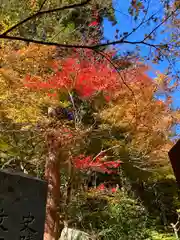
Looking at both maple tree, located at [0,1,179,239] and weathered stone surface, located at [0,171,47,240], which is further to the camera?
maple tree, located at [0,1,179,239]

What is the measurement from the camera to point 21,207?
2557 millimetres

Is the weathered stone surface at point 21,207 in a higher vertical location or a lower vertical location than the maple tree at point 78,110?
lower

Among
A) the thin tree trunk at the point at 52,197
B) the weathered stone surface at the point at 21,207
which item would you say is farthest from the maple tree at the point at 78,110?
the weathered stone surface at the point at 21,207

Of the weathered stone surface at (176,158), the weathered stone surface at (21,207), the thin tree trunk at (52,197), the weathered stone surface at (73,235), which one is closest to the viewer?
the weathered stone surface at (176,158)

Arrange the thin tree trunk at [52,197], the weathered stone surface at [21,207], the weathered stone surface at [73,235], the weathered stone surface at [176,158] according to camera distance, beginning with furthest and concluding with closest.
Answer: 1. the weathered stone surface at [73,235]
2. the thin tree trunk at [52,197]
3. the weathered stone surface at [21,207]
4. the weathered stone surface at [176,158]

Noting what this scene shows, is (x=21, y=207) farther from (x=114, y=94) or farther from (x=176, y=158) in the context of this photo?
(x=114, y=94)

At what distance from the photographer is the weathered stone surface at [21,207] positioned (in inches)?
97.6

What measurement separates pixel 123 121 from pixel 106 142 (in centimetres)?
70

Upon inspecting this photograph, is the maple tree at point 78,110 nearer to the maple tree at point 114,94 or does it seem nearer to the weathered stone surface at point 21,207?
the maple tree at point 114,94

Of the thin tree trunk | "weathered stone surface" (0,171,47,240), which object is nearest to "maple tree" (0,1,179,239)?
the thin tree trunk

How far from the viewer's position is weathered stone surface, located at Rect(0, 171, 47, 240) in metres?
2.48

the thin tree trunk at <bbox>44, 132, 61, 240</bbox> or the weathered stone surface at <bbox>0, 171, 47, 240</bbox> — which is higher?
the thin tree trunk at <bbox>44, 132, 61, 240</bbox>

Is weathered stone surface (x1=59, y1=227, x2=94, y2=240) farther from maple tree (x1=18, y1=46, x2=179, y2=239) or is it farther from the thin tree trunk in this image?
maple tree (x1=18, y1=46, x2=179, y2=239)

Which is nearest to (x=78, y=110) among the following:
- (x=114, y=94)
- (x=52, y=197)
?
(x=114, y=94)
